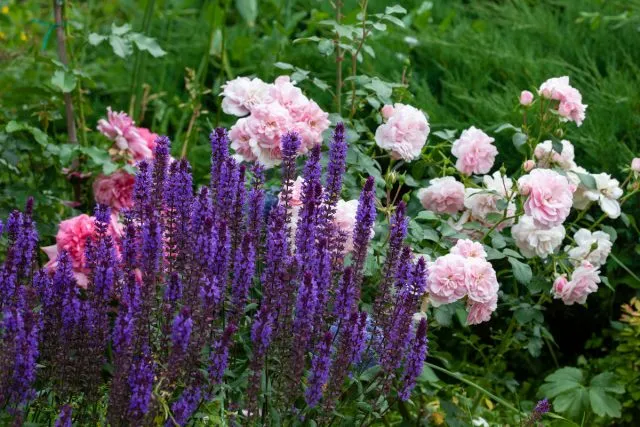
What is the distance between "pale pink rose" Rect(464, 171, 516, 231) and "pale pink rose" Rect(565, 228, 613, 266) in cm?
21

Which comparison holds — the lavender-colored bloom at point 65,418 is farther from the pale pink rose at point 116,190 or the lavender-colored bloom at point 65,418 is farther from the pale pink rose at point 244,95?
the pale pink rose at point 116,190

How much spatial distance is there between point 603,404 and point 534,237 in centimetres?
65

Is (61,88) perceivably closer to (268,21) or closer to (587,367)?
(587,367)

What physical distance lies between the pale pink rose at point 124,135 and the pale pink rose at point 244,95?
63 centimetres

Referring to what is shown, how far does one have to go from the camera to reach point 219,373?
79.7 inches

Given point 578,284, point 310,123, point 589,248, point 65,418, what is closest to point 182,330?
point 65,418

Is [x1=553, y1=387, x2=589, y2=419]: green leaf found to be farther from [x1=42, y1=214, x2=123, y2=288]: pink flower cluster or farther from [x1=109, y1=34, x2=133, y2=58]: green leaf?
[x1=109, y1=34, x2=133, y2=58]: green leaf

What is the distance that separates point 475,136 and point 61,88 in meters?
1.36

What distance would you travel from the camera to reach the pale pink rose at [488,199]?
2898 mm

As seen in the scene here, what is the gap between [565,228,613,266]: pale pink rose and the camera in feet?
9.95

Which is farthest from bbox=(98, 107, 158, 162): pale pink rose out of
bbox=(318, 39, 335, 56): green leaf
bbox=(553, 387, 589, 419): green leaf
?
bbox=(553, 387, 589, 419): green leaf

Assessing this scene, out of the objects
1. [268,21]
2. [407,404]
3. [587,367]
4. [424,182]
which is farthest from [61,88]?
[268,21]

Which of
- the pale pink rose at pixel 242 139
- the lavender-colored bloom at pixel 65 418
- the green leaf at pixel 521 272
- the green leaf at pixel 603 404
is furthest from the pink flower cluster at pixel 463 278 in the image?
the lavender-colored bloom at pixel 65 418

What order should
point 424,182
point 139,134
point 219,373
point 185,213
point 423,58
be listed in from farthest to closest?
1. point 423,58
2. point 139,134
3. point 424,182
4. point 185,213
5. point 219,373
